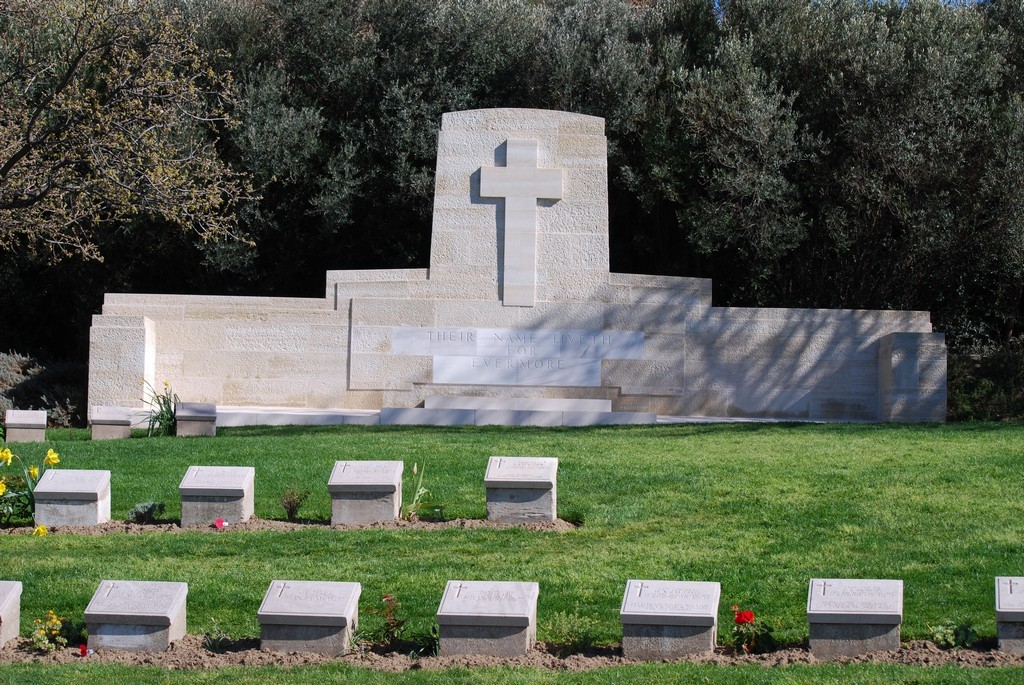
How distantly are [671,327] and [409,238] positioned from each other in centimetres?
680

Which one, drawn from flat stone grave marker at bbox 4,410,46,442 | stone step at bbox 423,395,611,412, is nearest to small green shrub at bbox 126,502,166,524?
flat stone grave marker at bbox 4,410,46,442

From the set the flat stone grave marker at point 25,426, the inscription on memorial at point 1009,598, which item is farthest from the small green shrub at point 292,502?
the inscription on memorial at point 1009,598

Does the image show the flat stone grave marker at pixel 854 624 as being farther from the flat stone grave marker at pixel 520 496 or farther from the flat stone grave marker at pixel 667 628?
the flat stone grave marker at pixel 520 496

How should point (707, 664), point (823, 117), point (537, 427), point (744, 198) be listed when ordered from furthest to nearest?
point (823, 117) < point (744, 198) < point (537, 427) < point (707, 664)

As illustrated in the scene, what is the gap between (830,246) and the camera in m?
23.7

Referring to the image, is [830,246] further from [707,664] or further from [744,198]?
[707,664]

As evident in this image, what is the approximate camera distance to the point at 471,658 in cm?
834

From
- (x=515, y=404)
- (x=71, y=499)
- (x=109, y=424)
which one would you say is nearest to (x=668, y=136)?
(x=515, y=404)

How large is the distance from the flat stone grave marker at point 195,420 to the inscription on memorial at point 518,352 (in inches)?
157

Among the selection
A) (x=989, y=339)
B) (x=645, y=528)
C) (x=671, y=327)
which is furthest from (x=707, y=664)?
(x=989, y=339)

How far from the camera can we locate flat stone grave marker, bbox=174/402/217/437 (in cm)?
1734

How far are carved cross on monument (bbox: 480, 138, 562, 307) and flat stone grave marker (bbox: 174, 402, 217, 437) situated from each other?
17.6ft

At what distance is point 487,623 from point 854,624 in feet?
7.56

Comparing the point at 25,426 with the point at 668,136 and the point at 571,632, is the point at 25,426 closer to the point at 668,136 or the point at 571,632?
the point at 571,632
